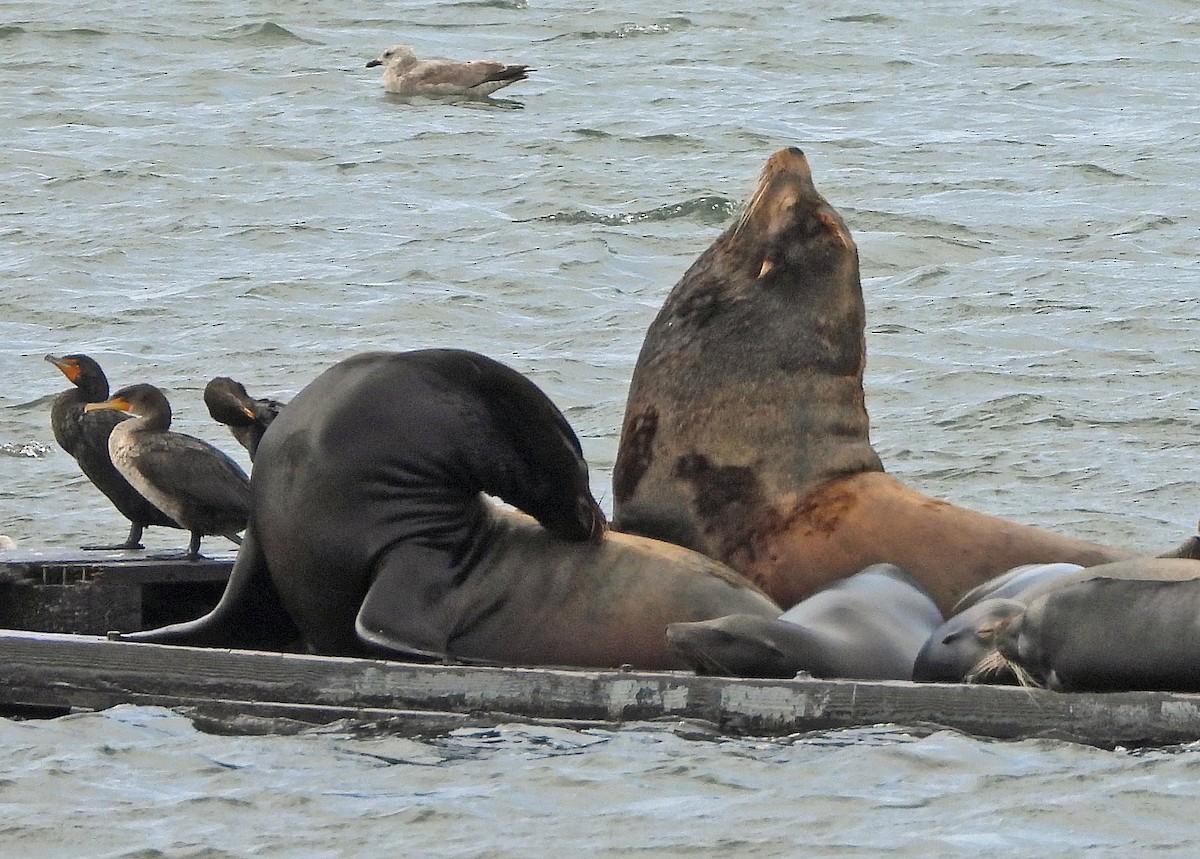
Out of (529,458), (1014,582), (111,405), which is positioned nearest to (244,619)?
(529,458)

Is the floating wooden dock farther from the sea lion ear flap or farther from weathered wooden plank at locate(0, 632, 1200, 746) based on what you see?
the sea lion ear flap

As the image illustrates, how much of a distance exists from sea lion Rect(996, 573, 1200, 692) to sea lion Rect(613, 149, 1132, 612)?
1.38 m

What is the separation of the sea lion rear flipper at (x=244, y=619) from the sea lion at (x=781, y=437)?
1.34 metres

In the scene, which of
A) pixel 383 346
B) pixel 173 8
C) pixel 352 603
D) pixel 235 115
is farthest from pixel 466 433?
pixel 173 8

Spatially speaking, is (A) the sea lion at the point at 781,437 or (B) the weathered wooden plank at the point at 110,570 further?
(B) the weathered wooden plank at the point at 110,570

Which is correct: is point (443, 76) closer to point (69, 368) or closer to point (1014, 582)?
point (69, 368)

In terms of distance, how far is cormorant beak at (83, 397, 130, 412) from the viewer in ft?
32.6

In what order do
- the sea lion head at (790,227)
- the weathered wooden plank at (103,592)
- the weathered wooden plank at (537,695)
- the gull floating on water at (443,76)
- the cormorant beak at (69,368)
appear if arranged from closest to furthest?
the weathered wooden plank at (537,695), the weathered wooden plank at (103,592), the sea lion head at (790,227), the cormorant beak at (69,368), the gull floating on water at (443,76)

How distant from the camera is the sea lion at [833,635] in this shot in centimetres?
639

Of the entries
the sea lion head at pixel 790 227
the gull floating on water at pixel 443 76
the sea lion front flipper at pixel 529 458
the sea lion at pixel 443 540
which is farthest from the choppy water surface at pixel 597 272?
the sea lion head at pixel 790 227

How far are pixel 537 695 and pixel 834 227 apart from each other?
2.67 m

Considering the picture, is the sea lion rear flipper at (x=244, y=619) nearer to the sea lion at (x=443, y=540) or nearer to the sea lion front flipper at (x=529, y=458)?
the sea lion at (x=443, y=540)

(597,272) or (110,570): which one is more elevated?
(597,272)

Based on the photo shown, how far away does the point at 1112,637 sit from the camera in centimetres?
613
